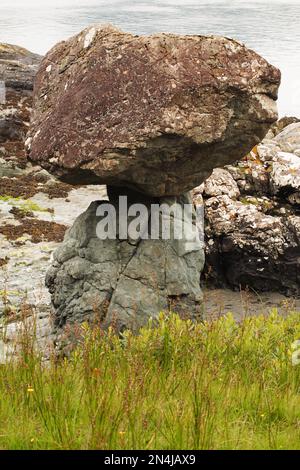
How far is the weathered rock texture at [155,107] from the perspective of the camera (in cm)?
1068

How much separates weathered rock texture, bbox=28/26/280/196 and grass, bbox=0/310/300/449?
327cm

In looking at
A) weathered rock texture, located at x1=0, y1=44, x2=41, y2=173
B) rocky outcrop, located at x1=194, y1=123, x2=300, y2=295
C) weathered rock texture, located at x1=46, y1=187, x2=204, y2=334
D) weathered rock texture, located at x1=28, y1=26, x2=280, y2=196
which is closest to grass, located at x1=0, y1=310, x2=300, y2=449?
weathered rock texture, located at x1=46, y1=187, x2=204, y2=334

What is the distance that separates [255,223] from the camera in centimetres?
1784

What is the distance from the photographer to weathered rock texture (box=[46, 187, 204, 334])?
12312mm

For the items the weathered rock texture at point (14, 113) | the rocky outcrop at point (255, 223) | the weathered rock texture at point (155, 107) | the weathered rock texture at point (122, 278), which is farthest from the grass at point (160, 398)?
the weathered rock texture at point (14, 113)

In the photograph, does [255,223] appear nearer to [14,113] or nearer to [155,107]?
[155,107]

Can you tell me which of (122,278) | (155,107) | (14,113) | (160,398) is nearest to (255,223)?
(122,278)

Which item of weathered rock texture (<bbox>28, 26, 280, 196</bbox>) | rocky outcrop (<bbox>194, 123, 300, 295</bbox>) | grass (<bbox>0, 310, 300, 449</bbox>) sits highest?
weathered rock texture (<bbox>28, 26, 280, 196</bbox>)

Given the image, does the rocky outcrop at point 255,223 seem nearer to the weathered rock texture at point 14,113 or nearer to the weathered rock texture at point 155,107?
the weathered rock texture at point 155,107

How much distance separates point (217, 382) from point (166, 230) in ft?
16.4

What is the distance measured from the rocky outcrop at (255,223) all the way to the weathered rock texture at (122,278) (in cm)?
493

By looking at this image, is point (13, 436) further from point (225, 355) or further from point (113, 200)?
point (113, 200)

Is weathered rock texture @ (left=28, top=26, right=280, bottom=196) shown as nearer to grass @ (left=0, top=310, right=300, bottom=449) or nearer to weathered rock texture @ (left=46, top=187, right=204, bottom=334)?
weathered rock texture @ (left=46, top=187, right=204, bottom=334)

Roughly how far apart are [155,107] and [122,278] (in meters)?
3.42
